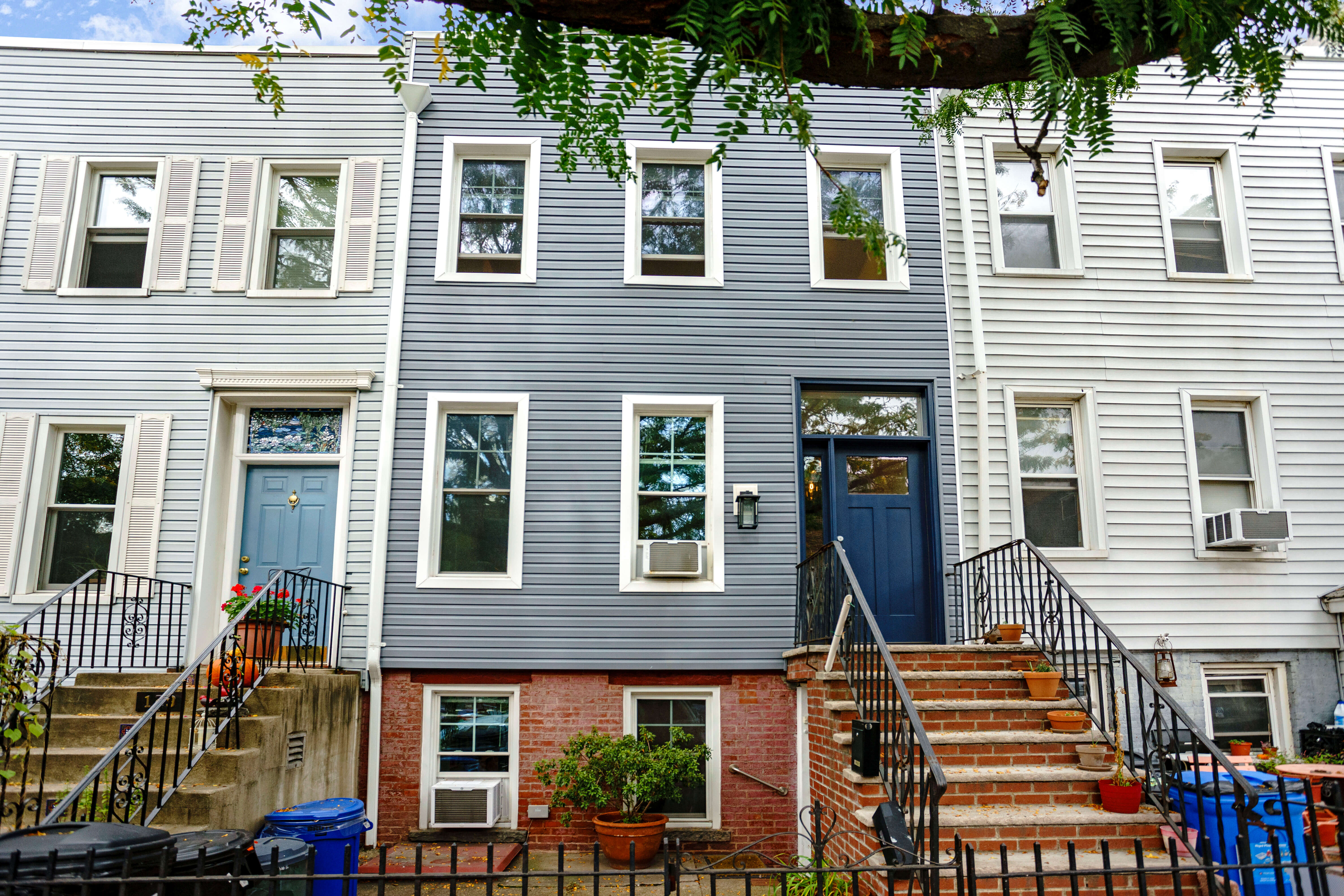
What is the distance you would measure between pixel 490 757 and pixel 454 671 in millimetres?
866

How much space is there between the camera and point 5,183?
9305 mm

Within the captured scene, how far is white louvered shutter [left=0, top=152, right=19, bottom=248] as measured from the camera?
364 inches

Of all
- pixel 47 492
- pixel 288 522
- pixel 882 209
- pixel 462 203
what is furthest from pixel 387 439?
pixel 882 209

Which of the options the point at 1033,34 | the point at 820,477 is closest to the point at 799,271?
the point at 820,477

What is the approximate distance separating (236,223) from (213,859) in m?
7.14

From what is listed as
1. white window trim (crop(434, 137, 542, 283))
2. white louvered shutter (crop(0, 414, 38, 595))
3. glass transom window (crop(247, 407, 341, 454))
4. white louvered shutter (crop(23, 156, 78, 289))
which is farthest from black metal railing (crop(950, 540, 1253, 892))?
white louvered shutter (crop(23, 156, 78, 289))

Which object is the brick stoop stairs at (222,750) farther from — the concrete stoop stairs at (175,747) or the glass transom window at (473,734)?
the glass transom window at (473,734)

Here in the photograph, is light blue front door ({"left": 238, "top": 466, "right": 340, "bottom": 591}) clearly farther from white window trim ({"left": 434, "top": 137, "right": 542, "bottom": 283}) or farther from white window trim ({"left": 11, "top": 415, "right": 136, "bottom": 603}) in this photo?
white window trim ({"left": 434, "top": 137, "right": 542, "bottom": 283})

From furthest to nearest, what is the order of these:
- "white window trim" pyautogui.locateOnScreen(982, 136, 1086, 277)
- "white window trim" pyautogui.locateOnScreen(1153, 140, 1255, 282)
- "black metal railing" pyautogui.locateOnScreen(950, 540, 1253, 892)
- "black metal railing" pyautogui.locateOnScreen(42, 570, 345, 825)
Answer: "white window trim" pyautogui.locateOnScreen(1153, 140, 1255, 282) → "white window trim" pyautogui.locateOnScreen(982, 136, 1086, 277) → "black metal railing" pyautogui.locateOnScreen(42, 570, 345, 825) → "black metal railing" pyautogui.locateOnScreen(950, 540, 1253, 892)

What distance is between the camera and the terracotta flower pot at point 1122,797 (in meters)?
5.77

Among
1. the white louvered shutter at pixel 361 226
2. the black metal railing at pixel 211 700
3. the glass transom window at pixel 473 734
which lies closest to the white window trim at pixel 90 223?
the white louvered shutter at pixel 361 226

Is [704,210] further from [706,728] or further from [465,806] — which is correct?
[465,806]

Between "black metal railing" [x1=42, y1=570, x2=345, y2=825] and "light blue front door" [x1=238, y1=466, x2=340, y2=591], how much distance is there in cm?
25

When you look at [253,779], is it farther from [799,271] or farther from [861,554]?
[799,271]
